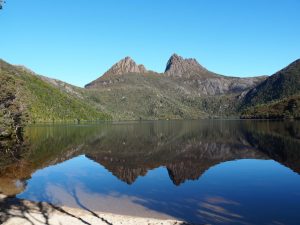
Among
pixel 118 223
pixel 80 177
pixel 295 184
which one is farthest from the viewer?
pixel 80 177

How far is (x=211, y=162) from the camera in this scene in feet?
219

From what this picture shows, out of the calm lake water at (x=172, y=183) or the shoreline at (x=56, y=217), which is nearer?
the shoreline at (x=56, y=217)

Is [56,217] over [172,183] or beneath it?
over

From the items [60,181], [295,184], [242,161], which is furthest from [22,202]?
[242,161]

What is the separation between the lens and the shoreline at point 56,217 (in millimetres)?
26016

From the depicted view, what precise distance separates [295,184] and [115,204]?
2244cm

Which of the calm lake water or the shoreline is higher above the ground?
the shoreline

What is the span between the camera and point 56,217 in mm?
27438

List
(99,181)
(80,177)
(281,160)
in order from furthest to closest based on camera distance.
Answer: (281,160)
(80,177)
(99,181)

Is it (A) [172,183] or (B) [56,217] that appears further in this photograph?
(A) [172,183]

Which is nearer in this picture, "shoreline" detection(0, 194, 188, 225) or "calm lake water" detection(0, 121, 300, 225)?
"shoreline" detection(0, 194, 188, 225)

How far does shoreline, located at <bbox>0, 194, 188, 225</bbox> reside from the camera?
26.0 metres

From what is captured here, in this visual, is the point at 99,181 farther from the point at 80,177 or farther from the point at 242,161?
the point at 242,161

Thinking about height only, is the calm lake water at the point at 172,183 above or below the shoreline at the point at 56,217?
below
